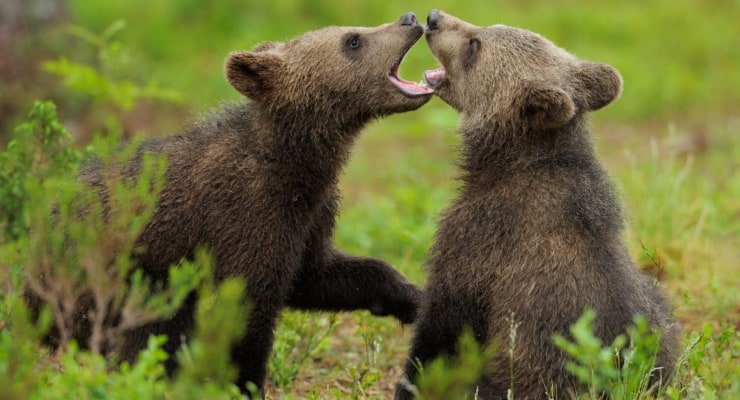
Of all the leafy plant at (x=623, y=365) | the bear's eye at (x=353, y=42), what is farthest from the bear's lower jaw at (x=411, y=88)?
the leafy plant at (x=623, y=365)

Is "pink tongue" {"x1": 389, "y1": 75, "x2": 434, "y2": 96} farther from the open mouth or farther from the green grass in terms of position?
the green grass

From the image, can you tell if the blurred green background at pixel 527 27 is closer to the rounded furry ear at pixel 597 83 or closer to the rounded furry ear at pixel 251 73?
the rounded furry ear at pixel 251 73

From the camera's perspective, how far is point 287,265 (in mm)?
5699

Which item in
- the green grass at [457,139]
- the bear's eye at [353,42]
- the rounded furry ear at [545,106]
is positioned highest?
the bear's eye at [353,42]

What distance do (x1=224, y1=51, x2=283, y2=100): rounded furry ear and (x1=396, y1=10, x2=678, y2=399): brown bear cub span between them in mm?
1138

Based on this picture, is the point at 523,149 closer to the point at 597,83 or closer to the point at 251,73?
the point at 597,83

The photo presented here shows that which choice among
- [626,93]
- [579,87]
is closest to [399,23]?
[579,87]

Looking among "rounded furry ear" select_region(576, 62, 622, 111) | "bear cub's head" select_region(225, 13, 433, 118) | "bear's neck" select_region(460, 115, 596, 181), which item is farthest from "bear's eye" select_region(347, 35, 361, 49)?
"rounded furry ear" select_region(576, 62, 622, 111)

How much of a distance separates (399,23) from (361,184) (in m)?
5.53

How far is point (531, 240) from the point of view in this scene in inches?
214

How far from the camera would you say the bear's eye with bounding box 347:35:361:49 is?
6.38 meters

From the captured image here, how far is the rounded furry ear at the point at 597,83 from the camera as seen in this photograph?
5.97 meters

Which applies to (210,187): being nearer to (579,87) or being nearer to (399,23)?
(399,23)

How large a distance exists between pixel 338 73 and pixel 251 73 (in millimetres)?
521
